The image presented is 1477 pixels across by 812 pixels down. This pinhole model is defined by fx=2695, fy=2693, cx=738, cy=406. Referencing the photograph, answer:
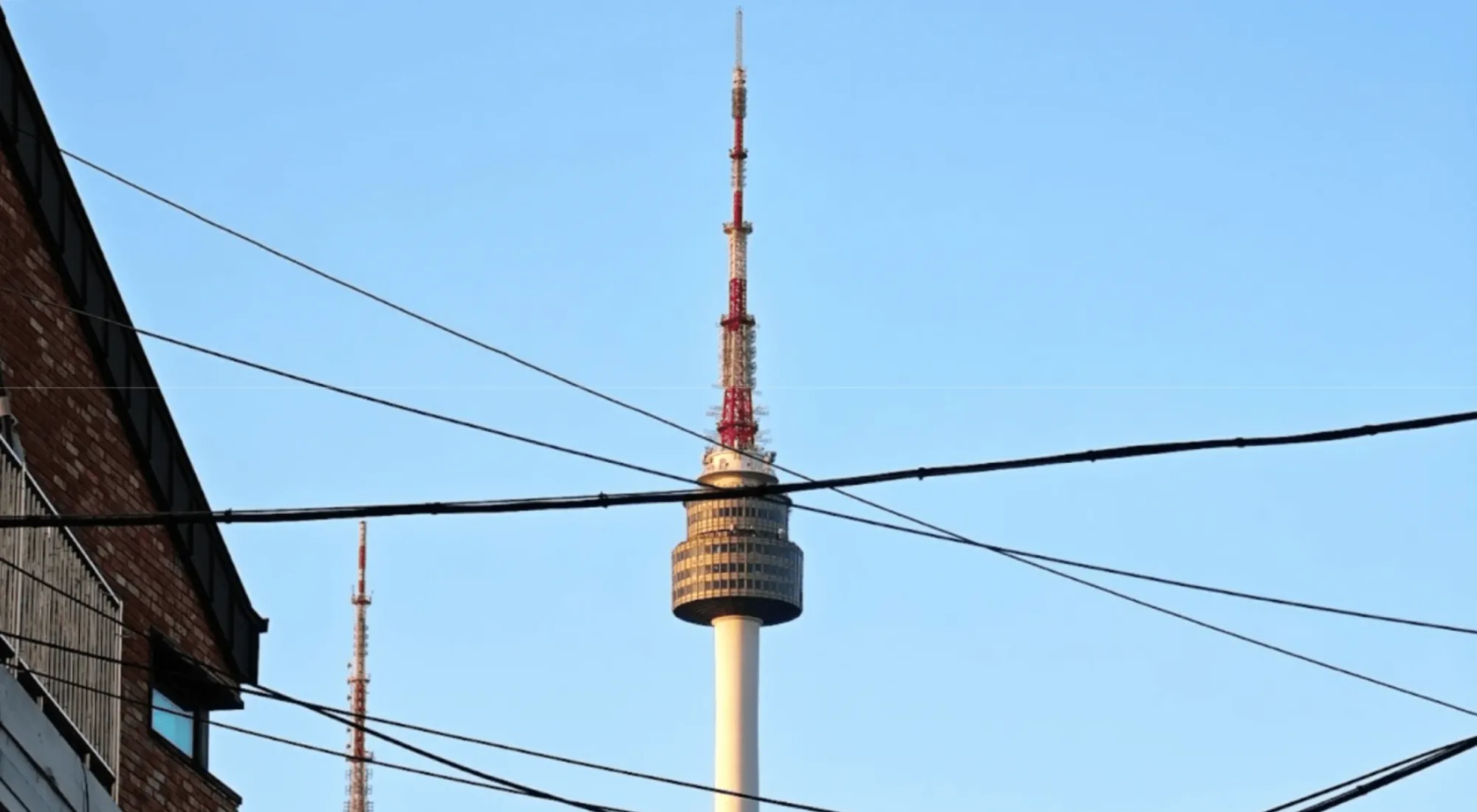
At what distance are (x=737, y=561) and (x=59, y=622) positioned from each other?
555 ft

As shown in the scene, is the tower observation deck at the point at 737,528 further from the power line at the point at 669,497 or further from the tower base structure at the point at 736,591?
the power line at the point at 669,497

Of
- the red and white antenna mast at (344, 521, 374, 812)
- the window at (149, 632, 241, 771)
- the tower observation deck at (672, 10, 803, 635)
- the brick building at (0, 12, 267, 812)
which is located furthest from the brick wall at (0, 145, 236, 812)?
the tower observation deck at (672, 10, 803, 635)

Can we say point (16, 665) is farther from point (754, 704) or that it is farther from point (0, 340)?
point (754, 704)

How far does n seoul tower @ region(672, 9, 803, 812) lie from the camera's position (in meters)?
185

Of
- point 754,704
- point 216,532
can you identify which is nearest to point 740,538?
point 754,704

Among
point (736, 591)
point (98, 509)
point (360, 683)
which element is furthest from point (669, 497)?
point (736, 591)

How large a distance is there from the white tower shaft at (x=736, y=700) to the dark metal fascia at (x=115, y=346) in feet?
536

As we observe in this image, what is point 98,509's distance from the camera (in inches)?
814

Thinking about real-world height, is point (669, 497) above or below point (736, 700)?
below

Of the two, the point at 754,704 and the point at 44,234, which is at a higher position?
the point at 754,704

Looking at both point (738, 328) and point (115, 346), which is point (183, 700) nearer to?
point (115, 346)

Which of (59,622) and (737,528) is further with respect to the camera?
(737,528)

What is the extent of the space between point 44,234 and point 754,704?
171590 mm

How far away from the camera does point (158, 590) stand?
21.6 meters
